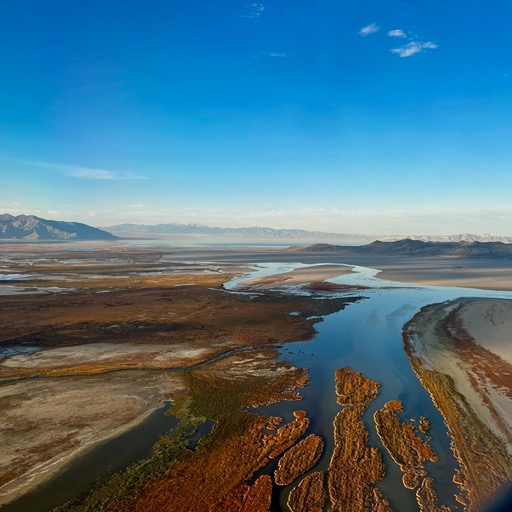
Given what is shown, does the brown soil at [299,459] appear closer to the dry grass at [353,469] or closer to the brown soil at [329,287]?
the dry grass at [353,469]

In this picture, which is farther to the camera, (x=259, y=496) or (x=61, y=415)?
(x=61, y=415)

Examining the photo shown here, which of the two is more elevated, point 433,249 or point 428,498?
point 433,249

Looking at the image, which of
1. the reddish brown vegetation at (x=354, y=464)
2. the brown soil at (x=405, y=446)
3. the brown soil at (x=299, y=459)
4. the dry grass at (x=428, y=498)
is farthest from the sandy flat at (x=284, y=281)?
the dry grass at (x=428, y=498)

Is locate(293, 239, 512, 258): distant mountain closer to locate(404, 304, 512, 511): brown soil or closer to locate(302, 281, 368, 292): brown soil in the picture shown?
locate(302, 281, 368, 292): brown soil

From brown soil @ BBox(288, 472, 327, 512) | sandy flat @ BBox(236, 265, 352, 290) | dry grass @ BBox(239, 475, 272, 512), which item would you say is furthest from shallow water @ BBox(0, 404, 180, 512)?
sandy flat @ BBox(236, 265, 352, 290)

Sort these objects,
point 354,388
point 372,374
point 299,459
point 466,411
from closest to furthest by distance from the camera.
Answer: point 299,459 → point 466,411 → point 354,388 → point 372,374

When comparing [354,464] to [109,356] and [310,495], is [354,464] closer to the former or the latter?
[310,495]

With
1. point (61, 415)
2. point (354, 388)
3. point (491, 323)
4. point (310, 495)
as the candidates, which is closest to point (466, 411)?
point (354, 388)

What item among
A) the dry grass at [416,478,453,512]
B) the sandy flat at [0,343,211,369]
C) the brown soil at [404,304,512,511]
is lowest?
the sandy flat at [0,343,211,369]
